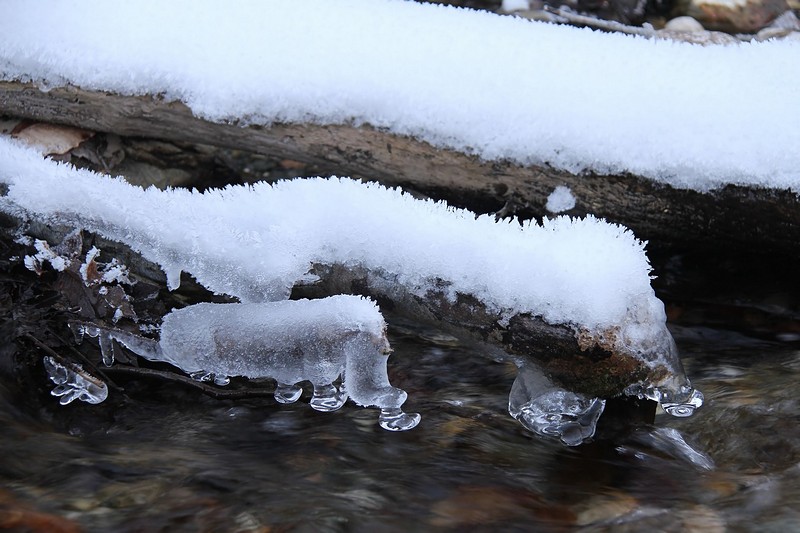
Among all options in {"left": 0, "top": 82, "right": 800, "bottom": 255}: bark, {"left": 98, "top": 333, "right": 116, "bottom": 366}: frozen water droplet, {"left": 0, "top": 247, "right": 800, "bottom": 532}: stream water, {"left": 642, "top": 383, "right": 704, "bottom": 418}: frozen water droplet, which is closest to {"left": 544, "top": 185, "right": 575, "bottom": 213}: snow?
{"left": 0, "top": 82, "right": 800, "bottom": 255}: bark

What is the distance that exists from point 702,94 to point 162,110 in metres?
2.23

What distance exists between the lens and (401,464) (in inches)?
88.2

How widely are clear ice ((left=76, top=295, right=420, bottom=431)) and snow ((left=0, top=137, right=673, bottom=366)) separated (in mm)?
144

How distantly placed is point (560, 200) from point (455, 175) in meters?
0.44

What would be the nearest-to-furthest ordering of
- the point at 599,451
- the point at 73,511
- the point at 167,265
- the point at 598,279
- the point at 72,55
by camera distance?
the point at 73,511 → the point at 598,279 → the point at 599,451 → the point at 167,265 → the point at 72,55

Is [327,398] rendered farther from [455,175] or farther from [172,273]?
[455,175]

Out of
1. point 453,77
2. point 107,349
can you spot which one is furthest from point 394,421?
point 453,77

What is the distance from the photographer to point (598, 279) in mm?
2172

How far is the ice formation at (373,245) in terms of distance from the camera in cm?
218

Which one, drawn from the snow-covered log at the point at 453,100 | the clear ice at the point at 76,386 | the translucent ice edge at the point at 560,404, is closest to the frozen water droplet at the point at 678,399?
the translucent ice edge at the point at 560,404

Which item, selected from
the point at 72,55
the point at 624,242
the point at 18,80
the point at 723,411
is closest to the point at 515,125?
the point at 624,242

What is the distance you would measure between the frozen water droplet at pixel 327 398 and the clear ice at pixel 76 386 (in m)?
0.68

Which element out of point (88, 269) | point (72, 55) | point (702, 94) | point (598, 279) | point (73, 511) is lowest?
point (73, 511)

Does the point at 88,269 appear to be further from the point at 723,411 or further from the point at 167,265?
the point at 723,411
